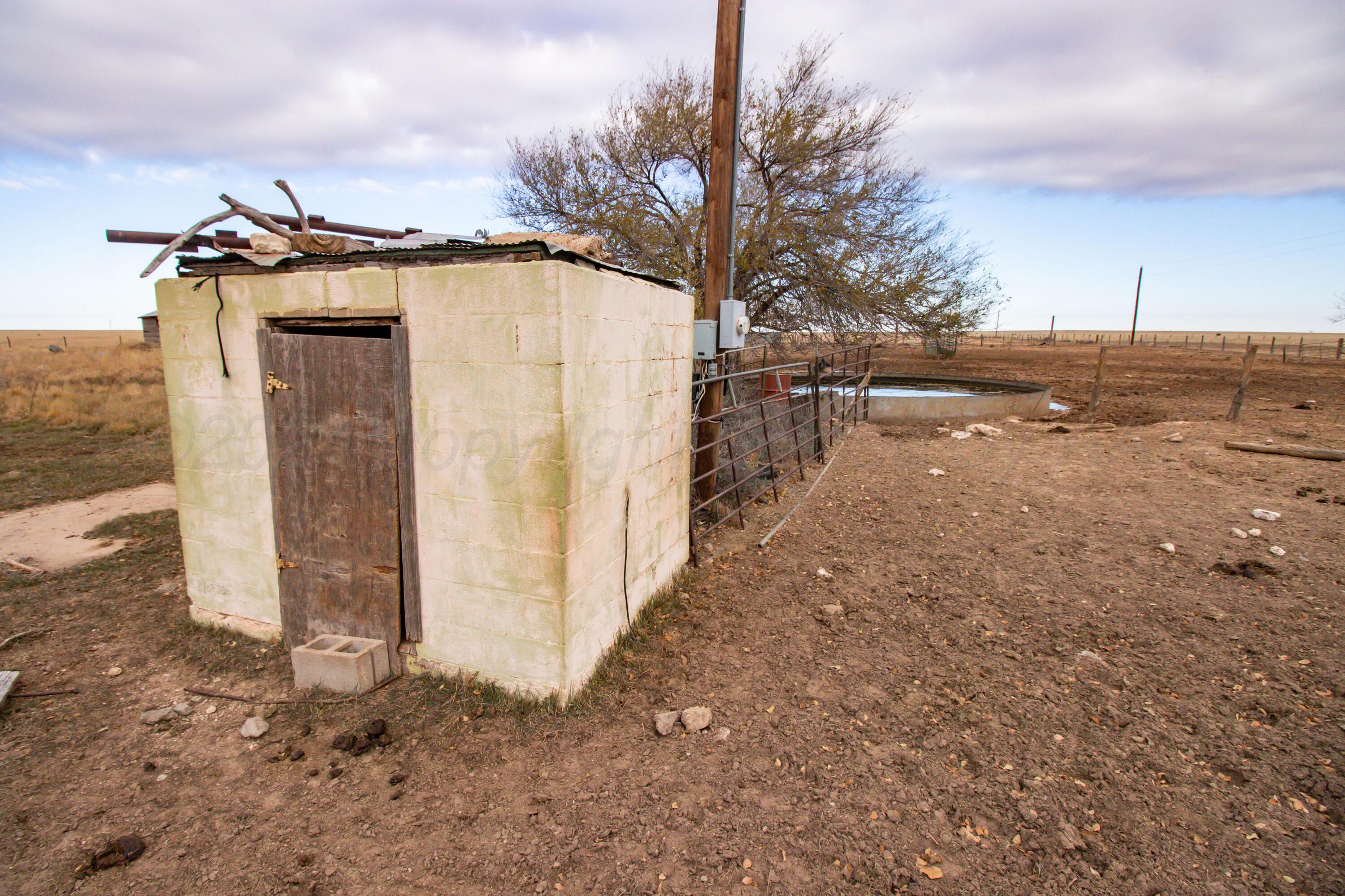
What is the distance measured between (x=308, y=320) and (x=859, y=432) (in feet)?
28.9

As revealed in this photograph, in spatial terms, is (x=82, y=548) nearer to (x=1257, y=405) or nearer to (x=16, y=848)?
(x=16, y=848)

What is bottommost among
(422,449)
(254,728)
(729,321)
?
(254,728)

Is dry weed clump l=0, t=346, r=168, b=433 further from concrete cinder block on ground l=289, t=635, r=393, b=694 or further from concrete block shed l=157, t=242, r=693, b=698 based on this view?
concrete cinder block on ground l=289, t=635, r=393, b=694

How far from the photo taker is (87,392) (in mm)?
17094

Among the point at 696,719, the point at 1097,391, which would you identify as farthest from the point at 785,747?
the point at 1097,391

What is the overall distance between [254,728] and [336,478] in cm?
134

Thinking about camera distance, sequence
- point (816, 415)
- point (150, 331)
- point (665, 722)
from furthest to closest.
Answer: point (150, 331), point (816, 415), point (665, 722)

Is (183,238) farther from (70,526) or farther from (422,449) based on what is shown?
(70,526)

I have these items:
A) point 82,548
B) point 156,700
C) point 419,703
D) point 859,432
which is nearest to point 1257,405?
point 859,432

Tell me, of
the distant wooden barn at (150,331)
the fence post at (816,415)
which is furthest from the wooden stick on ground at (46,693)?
the distant wooden barn at (150,331)

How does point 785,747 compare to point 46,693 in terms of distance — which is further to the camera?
point 46,693

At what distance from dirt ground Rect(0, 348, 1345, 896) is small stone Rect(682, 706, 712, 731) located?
6cm

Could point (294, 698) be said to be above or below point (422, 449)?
below

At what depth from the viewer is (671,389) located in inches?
181
